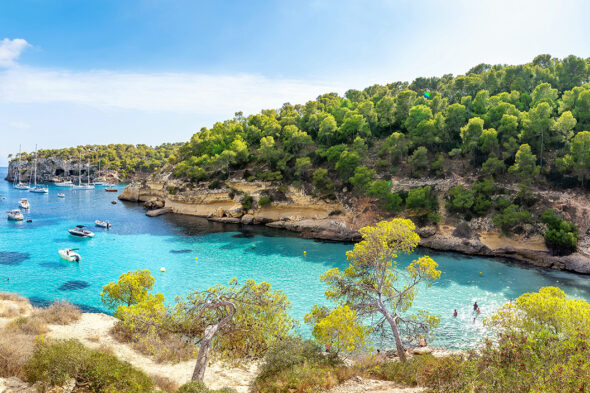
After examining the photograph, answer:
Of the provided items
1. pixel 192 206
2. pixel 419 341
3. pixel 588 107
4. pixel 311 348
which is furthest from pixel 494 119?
pixel 192 206

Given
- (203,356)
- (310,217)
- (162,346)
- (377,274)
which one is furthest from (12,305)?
(310,217)

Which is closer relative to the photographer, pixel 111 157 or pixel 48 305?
pixel 48 305

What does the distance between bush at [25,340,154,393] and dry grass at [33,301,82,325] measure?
22.9 ft

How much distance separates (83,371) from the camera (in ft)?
28.0

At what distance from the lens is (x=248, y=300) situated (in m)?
10.7

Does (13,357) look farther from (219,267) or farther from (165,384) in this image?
(219,267)

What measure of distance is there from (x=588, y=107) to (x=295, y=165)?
3542cm

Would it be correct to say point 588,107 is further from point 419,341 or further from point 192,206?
point 192,206

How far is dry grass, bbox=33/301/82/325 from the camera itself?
14.8 metres

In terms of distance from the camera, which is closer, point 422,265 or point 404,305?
point 422,265

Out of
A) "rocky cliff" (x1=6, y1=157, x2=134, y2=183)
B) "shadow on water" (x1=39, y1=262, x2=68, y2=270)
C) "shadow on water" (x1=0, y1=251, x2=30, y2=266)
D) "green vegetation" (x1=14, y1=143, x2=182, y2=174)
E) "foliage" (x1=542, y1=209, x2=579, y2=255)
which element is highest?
"green vegetation" (x1=14, y1=143, x2=182, y2=174)

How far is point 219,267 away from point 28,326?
1462 centimetres

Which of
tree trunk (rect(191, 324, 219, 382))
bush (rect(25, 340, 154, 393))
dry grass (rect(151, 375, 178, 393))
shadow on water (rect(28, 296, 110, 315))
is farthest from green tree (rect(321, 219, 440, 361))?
shadow on water (rect(28, 296, 110, 315))

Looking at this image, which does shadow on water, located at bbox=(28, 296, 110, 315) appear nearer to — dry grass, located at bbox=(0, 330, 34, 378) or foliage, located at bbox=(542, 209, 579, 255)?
dry grass, located at bbox=(0, 330, 34, 378)
